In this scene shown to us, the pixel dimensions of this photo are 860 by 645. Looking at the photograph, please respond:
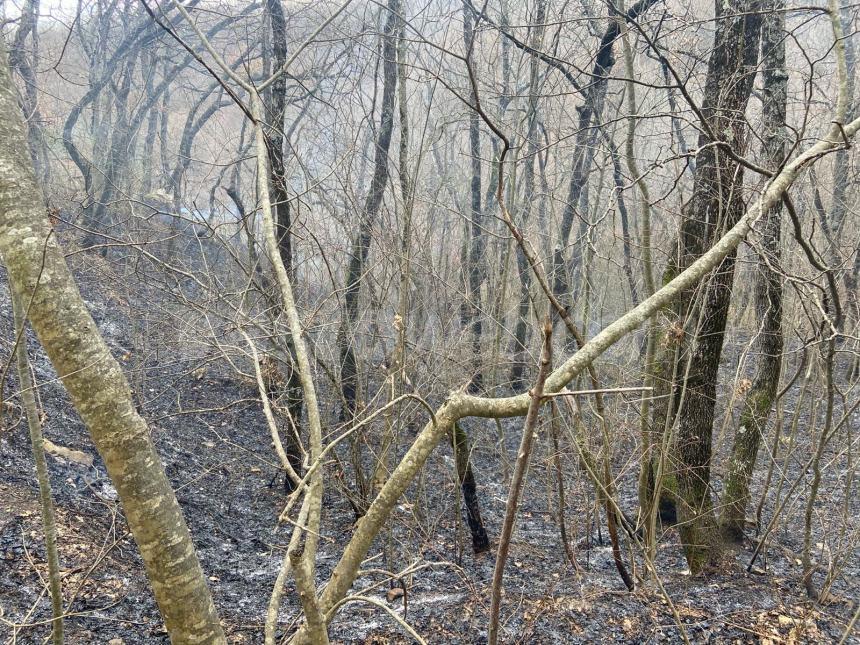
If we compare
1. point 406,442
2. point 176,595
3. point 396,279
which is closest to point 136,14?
point 396,279

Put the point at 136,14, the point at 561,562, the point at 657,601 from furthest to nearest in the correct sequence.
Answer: the point at 136,14 → the point at 561,562 → the point at 657,601

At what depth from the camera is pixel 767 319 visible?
4902mm

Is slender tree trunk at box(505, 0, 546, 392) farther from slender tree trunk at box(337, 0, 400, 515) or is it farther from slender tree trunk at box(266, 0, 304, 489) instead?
slender tree trunk at box(266, 0, 304, 489)

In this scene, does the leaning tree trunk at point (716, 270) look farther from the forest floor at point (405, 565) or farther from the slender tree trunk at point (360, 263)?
the slender tree trunk at point (360, 263)

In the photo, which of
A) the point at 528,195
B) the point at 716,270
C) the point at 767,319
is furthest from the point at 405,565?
the point at 528,195

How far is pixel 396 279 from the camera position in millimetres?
6164

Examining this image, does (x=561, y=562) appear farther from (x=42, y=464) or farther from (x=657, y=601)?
(x=42, y=464)

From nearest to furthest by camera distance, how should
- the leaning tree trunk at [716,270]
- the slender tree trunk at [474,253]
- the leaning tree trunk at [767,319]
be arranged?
1. the leaning tree trunk at [716,270]
2. the leaning tree trunk at [767,319]
3. the slender tree trunk at [474,253]

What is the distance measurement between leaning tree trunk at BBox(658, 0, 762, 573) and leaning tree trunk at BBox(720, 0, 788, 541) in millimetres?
216

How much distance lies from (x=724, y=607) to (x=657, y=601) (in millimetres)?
421

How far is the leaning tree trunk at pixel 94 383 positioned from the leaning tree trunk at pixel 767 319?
4.00 m

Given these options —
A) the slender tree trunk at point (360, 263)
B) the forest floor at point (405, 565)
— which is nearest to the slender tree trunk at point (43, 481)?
the forest floor at point (405, 565)

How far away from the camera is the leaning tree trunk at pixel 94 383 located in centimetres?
168

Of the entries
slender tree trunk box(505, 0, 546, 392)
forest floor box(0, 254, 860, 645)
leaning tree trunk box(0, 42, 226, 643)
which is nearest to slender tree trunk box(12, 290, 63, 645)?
forest floor box(0, 254, 860, 645)
